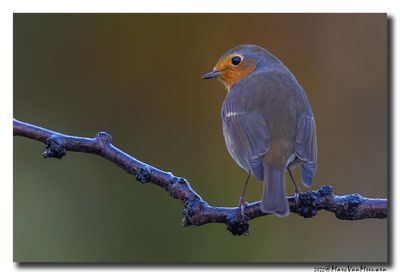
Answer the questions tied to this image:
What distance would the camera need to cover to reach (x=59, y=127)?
3.97 meters

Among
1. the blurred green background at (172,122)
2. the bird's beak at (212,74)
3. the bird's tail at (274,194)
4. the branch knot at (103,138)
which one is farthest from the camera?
the bird's beak at (212,74)

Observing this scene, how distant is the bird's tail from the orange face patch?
88 centimetres

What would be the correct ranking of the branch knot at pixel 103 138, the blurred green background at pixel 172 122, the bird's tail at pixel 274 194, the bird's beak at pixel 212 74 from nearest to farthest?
1. the bird's tail at pixel 274 194
2. the branch knot at pixel 103 138
3. the blurred green background at pixel 172 122
4. the bird's beak at pixel 212 74

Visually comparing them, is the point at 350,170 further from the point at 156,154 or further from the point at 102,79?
the point at 102,79

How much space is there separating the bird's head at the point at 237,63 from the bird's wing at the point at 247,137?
38cm

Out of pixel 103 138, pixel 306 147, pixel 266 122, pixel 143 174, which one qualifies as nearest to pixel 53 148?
pixel 103 138

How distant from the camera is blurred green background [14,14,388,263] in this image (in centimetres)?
355

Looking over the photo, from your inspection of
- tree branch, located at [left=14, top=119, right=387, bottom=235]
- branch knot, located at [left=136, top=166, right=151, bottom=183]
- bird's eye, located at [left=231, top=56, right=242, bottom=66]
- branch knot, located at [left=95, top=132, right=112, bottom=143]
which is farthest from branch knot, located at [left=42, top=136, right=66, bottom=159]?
bird's eye, located at [left=231, top=56, right=242, bottom=66]

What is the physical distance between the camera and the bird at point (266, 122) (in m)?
2.97

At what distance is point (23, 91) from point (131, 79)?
2.11ft

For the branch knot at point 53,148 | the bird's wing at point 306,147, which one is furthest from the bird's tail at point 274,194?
the branch knot at point 53,148

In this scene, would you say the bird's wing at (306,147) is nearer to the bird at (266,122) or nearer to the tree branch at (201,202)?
the bird at (266,122)

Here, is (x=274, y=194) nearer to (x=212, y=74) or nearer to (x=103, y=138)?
(x=103, y=138)
